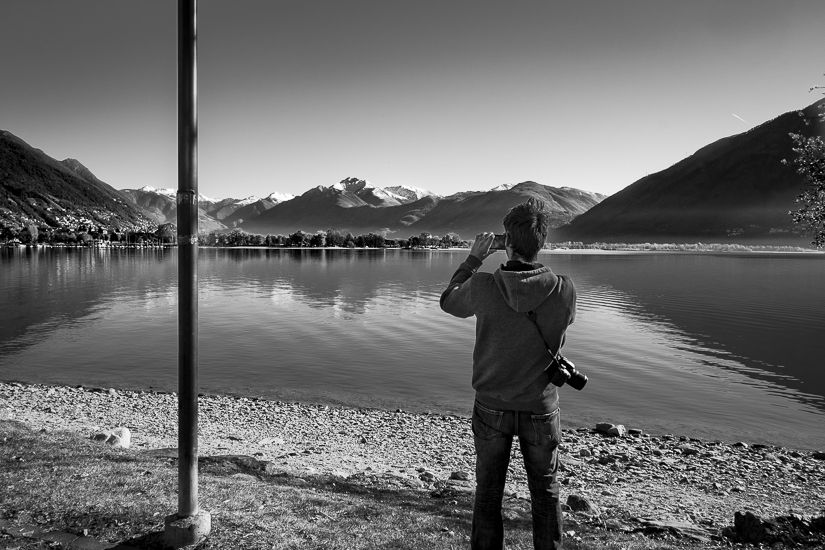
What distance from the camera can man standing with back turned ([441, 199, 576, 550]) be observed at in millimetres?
4582

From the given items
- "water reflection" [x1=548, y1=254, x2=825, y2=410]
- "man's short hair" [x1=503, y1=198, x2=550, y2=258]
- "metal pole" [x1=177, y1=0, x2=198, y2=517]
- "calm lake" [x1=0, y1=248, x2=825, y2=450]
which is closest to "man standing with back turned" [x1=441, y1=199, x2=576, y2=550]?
"man's short hair" [x1=503, y1=198, x2=550, y2=258]

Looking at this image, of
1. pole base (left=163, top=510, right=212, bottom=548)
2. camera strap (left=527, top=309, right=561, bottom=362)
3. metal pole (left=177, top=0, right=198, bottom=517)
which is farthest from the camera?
pole base (left=163, top=510, right=212, bottom=548)

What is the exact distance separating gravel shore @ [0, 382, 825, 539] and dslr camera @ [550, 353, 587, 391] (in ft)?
11.1

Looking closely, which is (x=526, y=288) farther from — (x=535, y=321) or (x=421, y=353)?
(x=421, y=353)

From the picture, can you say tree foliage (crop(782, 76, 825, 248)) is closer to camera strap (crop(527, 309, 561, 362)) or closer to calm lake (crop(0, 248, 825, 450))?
Result: calm lake (crop(0, 248, 825, 450))

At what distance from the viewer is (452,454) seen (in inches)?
533

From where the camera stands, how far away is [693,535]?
7.13 meters

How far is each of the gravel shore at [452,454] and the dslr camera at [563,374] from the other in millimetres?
3377

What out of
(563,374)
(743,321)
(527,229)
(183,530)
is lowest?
(743,321)

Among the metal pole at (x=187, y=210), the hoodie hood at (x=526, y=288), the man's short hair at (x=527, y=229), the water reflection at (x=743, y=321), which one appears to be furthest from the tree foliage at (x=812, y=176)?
the water reflection at (x=743, y=321)

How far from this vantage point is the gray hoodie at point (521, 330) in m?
4.52

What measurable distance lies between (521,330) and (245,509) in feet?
13.8

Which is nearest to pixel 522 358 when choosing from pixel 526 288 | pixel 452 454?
pixel 526 288

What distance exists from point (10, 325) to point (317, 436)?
34172 millimetres
